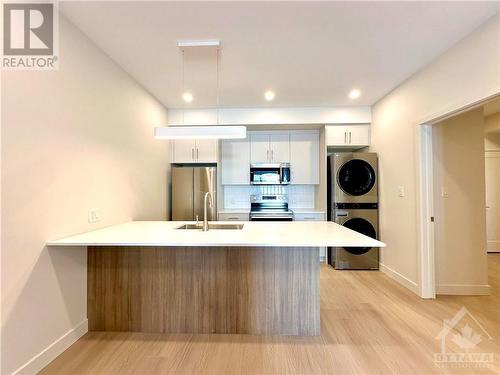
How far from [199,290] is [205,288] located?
→ 0.19ft

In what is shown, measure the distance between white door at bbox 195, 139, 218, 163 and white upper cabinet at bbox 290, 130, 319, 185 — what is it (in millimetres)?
1376

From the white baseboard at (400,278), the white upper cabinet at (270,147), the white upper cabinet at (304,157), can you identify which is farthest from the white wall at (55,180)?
the white baseboard at (400,278)

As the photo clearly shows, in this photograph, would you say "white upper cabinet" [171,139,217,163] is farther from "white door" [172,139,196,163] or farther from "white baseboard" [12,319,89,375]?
"white baseboard" [12,319,89,375]

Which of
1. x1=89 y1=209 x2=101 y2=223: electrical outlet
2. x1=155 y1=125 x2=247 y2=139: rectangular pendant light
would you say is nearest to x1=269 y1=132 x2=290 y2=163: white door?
x1=155 y1=125 x2=247 y2=139: rectangular pendant light

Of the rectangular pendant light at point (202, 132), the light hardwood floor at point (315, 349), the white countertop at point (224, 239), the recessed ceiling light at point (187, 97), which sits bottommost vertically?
the light hardwood floor at point (315, 349)

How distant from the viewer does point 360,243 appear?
1.70m

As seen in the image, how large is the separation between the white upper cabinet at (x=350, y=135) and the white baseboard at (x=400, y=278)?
1.96m

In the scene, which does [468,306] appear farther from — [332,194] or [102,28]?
[102,28]

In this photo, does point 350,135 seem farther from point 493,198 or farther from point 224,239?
point 493,198

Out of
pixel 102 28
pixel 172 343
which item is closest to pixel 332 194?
pixel 172 343

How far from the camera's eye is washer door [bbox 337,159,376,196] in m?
3.96

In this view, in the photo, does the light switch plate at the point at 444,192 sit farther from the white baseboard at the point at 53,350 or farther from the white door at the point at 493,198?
the white baseboard at the point at 53,350

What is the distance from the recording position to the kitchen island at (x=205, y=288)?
7.29 ft

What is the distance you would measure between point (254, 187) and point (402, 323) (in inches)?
120
